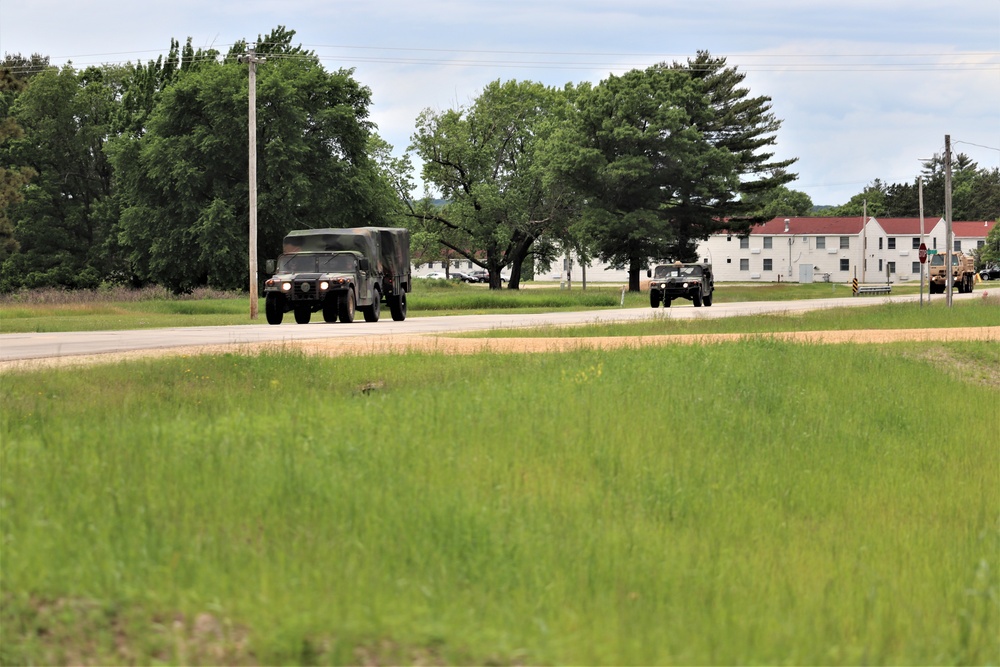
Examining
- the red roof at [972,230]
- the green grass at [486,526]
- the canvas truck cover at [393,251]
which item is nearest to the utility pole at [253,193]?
the canvas truck cover at [393,251]

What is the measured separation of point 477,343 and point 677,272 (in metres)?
32.2

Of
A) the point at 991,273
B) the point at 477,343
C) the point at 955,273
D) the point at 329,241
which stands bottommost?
the point at 477,343

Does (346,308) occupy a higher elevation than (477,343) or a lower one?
higher

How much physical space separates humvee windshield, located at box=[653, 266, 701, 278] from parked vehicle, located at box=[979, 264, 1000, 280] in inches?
3277

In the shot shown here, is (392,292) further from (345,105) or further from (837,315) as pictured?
(345,105)

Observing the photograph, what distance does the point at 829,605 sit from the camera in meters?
7.43

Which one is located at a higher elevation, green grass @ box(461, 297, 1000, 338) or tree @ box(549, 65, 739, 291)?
tree @ box(549, 65, 739, 291)

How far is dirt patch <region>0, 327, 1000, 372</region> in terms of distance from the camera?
18.7m

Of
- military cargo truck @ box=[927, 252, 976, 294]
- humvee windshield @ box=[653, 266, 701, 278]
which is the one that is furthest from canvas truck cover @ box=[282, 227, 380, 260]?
military cargo truck @ box=[927, 252, 976, 294]

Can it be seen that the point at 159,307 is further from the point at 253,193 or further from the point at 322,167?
the point at 322,167

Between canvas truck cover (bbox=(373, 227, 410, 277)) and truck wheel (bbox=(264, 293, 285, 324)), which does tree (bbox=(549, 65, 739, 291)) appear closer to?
canvas truck cover (bbox=(373, 227, 410, 277))

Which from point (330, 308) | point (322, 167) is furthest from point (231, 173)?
point (330, 308)

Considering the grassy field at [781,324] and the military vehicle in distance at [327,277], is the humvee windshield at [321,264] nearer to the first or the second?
the military vehicle in distance at [327,277]

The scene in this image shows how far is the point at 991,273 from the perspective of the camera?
12744cm
